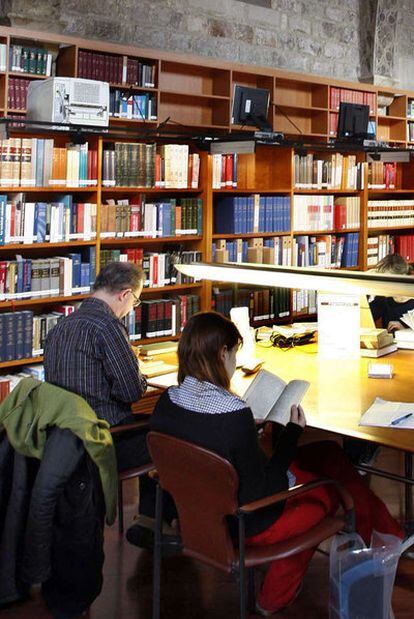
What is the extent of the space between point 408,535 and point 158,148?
3152 millimetres

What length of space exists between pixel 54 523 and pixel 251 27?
22.3 ft

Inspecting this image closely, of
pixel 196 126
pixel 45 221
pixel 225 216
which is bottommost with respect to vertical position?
pixel 45 221

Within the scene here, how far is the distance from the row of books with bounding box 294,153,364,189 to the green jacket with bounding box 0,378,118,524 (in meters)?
4.11

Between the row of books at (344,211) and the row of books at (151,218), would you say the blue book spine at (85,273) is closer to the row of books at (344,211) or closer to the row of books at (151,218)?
the row of books at (151,218)

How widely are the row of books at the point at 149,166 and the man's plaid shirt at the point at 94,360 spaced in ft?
6.86

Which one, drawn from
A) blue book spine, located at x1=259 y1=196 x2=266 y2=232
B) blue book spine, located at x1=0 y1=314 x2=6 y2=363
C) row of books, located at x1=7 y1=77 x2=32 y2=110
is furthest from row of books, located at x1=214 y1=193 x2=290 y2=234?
blue book spine, located at x1=0 y1=314 x2=6 y2=363

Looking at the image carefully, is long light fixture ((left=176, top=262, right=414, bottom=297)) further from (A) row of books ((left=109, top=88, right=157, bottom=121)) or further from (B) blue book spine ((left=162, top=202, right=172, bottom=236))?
(A) row of books ((left=109, top=88, right=157, bottom=121))

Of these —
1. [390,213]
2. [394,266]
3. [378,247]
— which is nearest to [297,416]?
[394,266]

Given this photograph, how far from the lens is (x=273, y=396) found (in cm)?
322

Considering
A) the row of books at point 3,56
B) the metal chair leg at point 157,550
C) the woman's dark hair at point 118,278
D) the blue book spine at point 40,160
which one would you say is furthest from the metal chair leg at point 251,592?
the row of books at point 3,56

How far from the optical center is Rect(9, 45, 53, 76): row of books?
6516mm

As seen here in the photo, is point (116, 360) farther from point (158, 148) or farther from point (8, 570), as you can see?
point (158, 148)

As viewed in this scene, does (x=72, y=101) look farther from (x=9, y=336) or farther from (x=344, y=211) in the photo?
(x=344, y=211)

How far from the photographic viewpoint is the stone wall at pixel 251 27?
718cm
